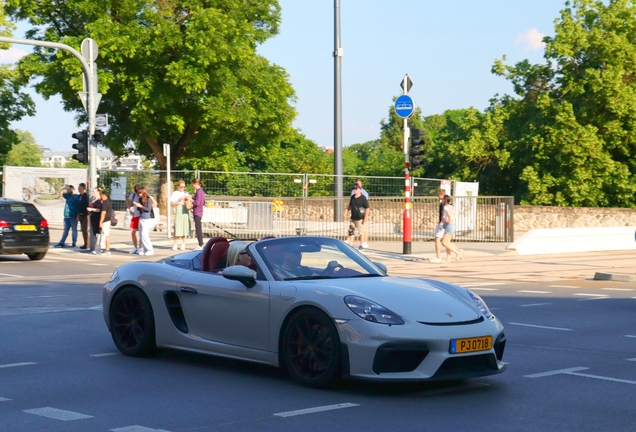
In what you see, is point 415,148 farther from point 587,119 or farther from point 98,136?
point 587,119

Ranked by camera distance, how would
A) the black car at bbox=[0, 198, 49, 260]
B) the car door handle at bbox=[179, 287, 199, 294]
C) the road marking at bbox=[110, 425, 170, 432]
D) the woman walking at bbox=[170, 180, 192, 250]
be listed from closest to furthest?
the road marking at bbox=[110, 425, 170, 432] < the car door handle at bbox=[179, 287, 199, 294] < the black car at bbox=[0, 198, 49, 260] < the woman walking at bbox=[170, 180, 192, 250]

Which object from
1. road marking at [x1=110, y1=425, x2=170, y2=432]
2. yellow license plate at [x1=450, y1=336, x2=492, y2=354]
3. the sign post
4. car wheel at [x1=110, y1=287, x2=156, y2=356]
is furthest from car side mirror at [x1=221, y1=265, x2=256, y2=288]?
the sign post

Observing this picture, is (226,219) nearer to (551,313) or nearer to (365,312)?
(551,313)

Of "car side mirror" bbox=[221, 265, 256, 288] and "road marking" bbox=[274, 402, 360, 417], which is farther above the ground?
"car side mirror" bbox=[221, 265, 256, 288]

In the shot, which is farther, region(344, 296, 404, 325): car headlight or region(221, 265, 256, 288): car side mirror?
region(221, 265, 256, 288): car side mirror

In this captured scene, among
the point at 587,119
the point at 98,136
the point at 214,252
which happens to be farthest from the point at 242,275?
the point at 587,119

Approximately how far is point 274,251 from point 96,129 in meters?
19.8

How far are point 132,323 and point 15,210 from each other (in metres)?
14.9

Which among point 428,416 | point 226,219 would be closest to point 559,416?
point 428,416

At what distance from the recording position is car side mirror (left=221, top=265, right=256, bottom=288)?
780 centimetres

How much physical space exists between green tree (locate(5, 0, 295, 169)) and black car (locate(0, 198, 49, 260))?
60.3 feet

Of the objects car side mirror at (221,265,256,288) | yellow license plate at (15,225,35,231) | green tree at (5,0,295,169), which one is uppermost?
green tree at (5,0,295,169)

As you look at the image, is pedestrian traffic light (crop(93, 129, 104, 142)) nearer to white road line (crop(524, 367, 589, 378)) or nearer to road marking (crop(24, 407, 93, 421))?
white road line (crop(524, 367, 589, 378))

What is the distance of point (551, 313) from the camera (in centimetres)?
1289
